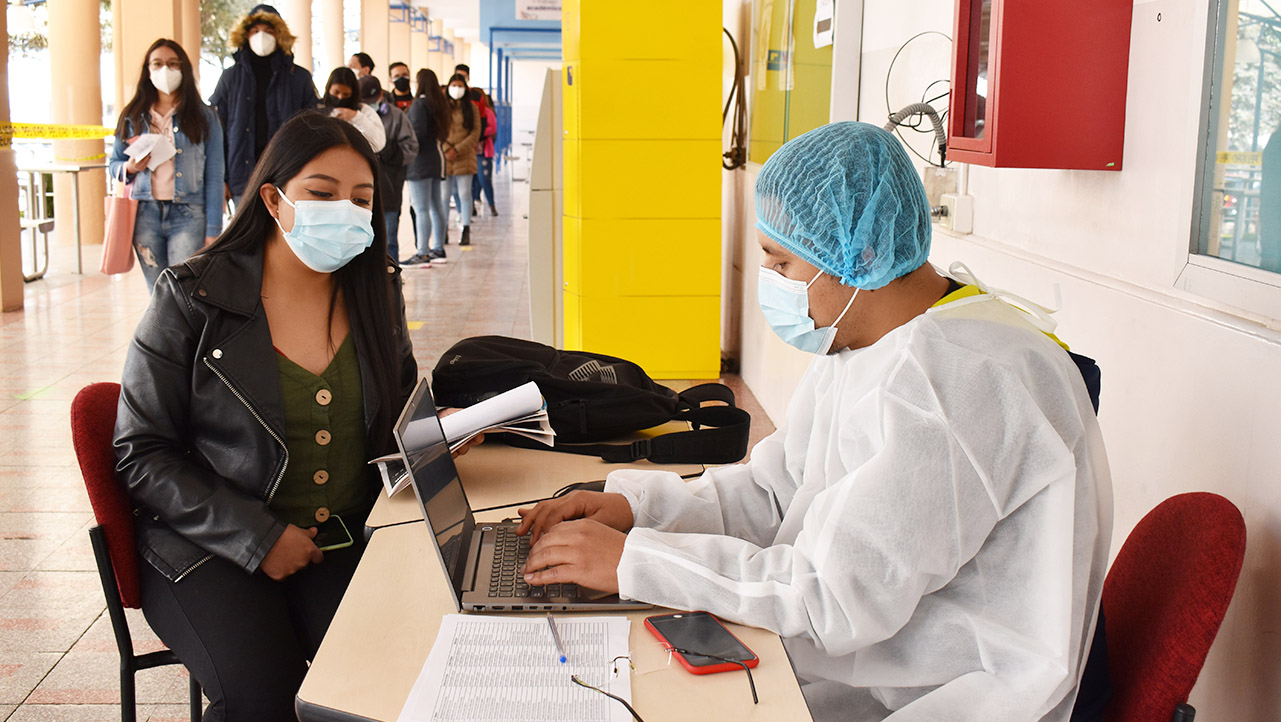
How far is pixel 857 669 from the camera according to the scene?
4.32 ft

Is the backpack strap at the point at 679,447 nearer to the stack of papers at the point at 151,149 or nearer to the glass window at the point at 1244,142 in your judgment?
the glass window at the point at 1244,142

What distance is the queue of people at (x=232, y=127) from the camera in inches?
195

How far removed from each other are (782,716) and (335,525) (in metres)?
1.11

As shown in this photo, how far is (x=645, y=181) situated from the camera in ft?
16.8

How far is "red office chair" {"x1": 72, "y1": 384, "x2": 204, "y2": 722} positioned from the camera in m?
1.70

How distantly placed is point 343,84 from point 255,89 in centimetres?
89

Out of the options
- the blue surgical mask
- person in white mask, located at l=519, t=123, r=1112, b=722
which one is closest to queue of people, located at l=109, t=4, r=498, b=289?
the blue surgical mask

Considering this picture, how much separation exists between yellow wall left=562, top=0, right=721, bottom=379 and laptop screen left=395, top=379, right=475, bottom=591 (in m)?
3.53

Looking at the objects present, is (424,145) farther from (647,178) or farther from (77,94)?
→ (647,178)

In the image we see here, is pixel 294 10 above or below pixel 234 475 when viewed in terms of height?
above

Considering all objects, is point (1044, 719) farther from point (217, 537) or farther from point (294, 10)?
point (294, 10)

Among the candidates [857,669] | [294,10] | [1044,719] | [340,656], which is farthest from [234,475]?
[294,10]

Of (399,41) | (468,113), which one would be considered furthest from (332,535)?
(399,41)

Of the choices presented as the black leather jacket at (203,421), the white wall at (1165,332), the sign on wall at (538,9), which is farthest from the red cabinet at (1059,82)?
the sign on wall at (538,9)
